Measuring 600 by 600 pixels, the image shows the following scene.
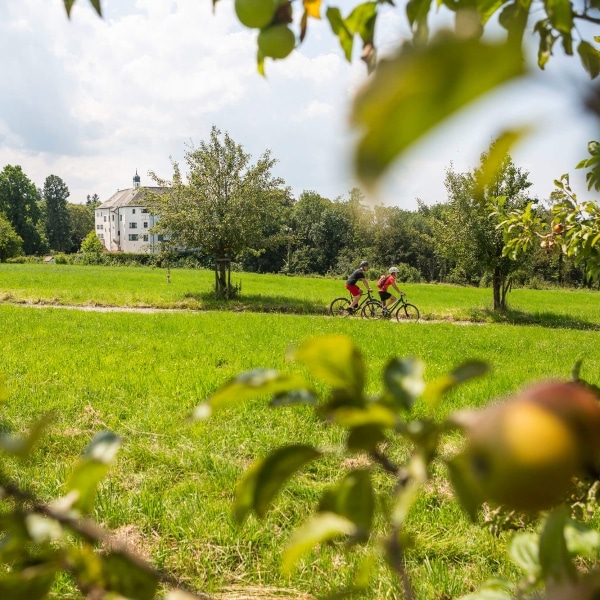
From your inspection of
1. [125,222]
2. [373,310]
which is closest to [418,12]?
[373,310]

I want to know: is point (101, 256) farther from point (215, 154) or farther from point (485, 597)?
point (485, 597)

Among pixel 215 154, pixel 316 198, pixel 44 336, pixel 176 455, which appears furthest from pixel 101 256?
pixel 176 455

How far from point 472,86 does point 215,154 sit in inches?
704

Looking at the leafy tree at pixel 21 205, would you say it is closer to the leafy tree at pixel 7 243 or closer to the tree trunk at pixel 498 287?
the leafy tree at pixel 7 243

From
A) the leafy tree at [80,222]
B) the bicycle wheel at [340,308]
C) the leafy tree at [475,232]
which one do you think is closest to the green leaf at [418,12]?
the bicycle wheel at [340,308]

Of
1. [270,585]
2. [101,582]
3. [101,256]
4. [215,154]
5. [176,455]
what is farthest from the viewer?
[101,256]

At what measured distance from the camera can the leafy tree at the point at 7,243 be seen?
49625 millimetres

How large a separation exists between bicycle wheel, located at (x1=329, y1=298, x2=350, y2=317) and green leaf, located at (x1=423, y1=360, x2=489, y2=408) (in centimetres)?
1483

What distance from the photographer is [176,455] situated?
381 centimetres

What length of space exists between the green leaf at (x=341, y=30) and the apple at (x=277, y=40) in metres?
0.07

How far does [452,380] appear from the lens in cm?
38

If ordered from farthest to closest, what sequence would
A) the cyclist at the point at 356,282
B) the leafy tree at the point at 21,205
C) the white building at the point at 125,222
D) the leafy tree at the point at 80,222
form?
1. the leafy tree at the point at 80,222
2. the white building at the point at 125,222
3. the leafy tree at the point at 21,205
4. the cyclist at the point at 356,282

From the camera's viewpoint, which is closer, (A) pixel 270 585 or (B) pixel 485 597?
(B) pixel 485 597

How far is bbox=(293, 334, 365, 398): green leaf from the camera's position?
1.14 feet
